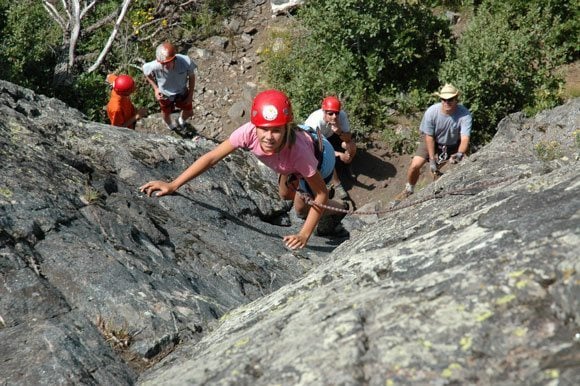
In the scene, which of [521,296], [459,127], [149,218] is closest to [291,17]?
[459,127]

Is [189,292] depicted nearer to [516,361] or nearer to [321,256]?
[321,256]

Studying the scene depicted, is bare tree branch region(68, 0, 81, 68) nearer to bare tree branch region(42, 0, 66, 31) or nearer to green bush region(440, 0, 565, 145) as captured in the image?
bare tree branch region(42, 0, 66, 31)

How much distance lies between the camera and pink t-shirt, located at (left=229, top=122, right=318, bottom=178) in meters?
6.28

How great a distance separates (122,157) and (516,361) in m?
5.42

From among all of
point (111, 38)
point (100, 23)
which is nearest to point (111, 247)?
point (111, 38)

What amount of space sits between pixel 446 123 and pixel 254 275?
5361mm

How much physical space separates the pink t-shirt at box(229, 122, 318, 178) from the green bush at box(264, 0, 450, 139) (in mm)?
7263

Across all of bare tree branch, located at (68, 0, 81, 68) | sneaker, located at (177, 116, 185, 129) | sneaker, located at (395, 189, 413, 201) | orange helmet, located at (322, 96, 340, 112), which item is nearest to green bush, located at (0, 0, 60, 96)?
bare tree branch, located at (68, 0, 81, 68)

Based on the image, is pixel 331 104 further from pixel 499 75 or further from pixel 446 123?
pixel 499 75

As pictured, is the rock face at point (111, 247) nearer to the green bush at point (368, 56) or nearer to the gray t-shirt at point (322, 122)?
the gray t-shirt at point (322, 122)

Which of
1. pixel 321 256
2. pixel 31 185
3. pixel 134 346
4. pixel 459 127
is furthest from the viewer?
pixel 459 127

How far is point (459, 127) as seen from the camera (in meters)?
10.7

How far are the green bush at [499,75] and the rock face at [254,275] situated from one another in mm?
4340

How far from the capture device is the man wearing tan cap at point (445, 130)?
10.5 m
